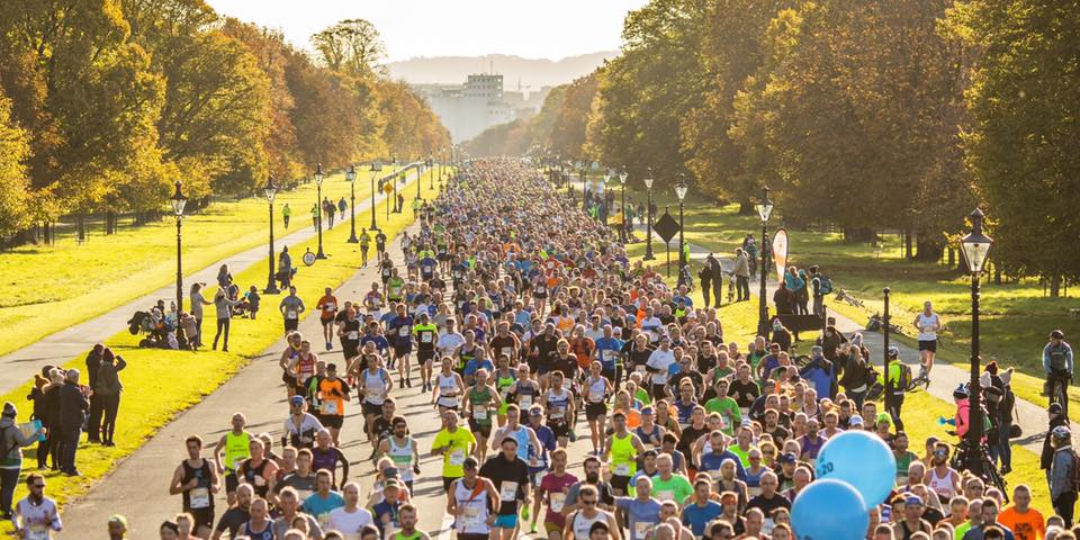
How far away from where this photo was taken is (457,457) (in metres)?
17.7

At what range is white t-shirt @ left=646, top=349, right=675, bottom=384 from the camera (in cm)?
2398

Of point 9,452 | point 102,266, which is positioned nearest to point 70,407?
point 9,452

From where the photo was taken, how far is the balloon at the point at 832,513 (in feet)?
40.3

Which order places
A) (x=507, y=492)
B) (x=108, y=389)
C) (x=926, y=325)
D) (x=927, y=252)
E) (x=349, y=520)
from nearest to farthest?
(x=349, y=520) < (x=507, y=492) < (x=108, y=389) < (x=926, y=325) < (x=927, y=252)

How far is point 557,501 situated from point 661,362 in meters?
8.50

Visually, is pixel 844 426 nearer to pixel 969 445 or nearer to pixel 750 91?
pixel 969 445

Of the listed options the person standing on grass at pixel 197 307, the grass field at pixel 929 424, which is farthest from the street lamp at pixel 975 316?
the person standing on grass at pixel 197 307

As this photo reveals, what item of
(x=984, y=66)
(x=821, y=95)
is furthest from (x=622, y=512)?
(x=821, y=95)

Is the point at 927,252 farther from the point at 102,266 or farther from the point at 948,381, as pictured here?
the point at 948,381

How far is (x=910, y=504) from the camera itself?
45.3ft

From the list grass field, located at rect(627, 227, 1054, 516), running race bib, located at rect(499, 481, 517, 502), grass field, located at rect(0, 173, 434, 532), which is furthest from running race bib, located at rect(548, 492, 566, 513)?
grass field, located at rect(627, 227, 1054, 516)

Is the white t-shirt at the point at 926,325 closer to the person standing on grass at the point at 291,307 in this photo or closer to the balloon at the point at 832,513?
the person standing on grass at the point at 291,307

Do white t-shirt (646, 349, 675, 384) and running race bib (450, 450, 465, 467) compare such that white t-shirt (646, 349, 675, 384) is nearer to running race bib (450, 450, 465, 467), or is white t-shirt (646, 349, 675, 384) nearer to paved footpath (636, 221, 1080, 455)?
paved footpath (636, 221, 1080, 455)

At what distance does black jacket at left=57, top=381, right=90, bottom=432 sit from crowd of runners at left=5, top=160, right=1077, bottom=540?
1848 mm
